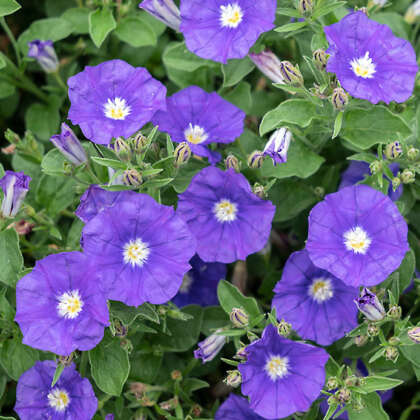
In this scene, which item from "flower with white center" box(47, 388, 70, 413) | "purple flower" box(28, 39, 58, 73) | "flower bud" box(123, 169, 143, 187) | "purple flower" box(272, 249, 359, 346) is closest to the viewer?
"flower bud" box(123, 169, 143, 187)

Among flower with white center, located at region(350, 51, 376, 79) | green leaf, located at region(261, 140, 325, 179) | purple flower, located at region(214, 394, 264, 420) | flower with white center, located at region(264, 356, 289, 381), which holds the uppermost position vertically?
flower with white center, located at region(350, 51, 376, 79)

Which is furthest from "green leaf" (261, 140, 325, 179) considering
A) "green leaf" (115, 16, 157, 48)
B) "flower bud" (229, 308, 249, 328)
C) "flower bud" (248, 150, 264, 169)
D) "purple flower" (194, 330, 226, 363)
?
"green leaf" (115, 16, 157, 48)

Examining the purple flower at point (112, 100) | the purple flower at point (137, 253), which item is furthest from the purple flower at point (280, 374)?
the purple flower at point (112, 100)

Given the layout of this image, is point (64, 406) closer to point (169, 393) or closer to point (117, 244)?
point (169, 393)

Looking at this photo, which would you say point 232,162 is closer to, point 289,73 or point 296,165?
point 296,165

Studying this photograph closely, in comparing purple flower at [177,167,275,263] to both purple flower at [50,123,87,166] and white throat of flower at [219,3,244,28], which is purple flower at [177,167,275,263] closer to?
purple flower at [50,123,87,166]

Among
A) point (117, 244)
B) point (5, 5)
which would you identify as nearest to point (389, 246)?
point (117, 244)
